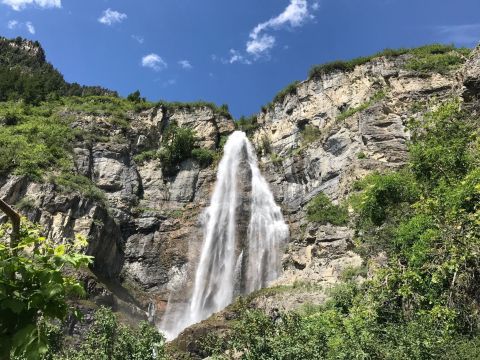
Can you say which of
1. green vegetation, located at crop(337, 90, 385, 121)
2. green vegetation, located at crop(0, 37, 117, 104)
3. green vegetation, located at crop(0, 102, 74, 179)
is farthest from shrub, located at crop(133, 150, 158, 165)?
green vegetation, located at crop(337, 90, 385, 121)

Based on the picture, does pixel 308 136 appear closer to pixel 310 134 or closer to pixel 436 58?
pixel 310 134

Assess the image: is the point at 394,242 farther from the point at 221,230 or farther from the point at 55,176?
the point at 55,176

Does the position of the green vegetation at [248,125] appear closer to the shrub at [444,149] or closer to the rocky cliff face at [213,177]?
the rocky cliff face at [213,177]

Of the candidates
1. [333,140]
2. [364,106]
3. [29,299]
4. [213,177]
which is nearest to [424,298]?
[29,299]

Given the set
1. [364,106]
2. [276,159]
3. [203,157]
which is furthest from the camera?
[203,157]

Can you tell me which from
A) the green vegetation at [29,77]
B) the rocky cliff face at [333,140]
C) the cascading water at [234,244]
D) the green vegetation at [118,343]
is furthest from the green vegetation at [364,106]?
the green vegetation at [29,77]

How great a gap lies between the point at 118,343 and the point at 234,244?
911 inches

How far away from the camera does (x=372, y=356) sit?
40.9 ft

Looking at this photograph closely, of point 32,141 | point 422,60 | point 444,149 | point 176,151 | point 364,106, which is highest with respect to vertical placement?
point 422,60

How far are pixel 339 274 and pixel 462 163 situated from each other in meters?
13.6

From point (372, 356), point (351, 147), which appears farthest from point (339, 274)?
point (372, 356)

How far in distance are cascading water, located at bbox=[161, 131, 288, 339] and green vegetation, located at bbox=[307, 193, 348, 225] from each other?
362 cm

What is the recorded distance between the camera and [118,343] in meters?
14.7

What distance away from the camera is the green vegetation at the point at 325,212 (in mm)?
32062
